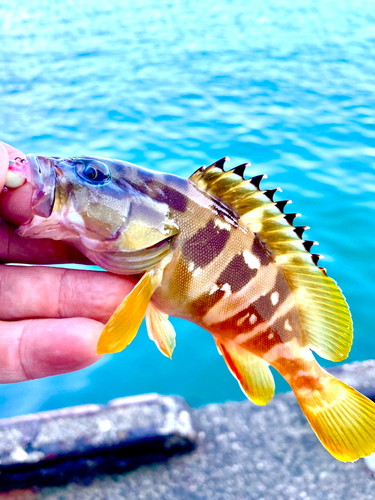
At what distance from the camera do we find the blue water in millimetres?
3971

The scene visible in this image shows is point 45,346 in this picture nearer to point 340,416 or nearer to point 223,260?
point 223,260

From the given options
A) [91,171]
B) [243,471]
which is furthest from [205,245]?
[243,471]

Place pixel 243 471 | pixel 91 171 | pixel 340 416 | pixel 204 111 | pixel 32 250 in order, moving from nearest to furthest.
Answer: pixel 91 171
pixel 340 416
pixel 32 250
pixel 243 471
pixel 204 111

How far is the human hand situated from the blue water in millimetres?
1840

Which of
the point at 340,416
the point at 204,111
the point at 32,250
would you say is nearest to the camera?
the point at 340,416

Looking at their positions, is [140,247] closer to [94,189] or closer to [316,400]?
[94,189]

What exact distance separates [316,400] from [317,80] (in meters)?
8.80

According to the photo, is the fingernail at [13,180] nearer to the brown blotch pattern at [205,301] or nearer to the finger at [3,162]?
the finger at [3,162]

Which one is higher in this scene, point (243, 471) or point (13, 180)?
point (13, 180)

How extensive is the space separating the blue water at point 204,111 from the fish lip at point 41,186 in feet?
7.78

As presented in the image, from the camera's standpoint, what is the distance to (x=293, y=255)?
195 cm

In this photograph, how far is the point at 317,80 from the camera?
930 centimetres

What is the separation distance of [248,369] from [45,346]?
96 centimetres

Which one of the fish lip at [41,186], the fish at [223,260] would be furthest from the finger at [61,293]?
the fish lip at [41,186]
